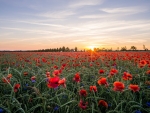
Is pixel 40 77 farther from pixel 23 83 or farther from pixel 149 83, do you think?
pixel 149 83

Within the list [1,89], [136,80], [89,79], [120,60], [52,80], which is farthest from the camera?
[120,60]

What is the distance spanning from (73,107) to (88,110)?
255 mm

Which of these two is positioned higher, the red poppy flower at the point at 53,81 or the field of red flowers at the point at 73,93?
the red poppy flower at the point at 53,81

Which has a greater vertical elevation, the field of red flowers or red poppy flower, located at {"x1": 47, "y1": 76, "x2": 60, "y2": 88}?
red poppy flower, located at {"x1": 47, "y1": 76, "x2": 60, "y2": 88}

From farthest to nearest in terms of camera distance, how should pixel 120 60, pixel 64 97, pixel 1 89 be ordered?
1. pixel 120 60
2. pixel 1 89
3. pixel 64 97

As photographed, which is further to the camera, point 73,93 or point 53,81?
point 73,93

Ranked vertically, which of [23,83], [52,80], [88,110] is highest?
[52,80]

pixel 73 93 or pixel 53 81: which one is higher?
pixel 53 81

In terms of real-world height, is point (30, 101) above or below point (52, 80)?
below

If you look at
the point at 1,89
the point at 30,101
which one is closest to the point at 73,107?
the point at 30,101

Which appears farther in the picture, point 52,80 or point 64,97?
point 64,97

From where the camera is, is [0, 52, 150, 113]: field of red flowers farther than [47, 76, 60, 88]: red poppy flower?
Yes

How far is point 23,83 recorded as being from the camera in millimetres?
3352

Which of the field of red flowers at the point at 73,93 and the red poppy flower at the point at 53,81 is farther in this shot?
the field of red flowers at the point at 73,93
